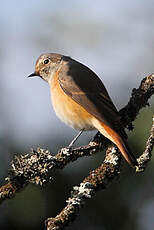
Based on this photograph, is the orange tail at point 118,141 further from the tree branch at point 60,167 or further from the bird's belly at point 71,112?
the bird's belly at point 71,112

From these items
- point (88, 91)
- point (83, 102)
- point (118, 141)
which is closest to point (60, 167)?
point (118, 141)

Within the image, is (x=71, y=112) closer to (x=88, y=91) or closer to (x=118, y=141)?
(x=88, y=91)

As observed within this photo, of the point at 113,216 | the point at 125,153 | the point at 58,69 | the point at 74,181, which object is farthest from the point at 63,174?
the point at 125,153

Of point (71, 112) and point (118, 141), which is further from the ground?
point (71, 112)

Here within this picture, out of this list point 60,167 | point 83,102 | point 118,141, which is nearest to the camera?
point 60,167

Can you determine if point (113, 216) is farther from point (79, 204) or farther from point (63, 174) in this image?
point (79, 204)

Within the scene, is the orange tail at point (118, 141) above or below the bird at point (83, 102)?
below

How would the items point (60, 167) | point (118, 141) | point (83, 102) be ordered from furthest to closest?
1. point (83, 102)
2. point (118, 141)
3. point (60, 167)

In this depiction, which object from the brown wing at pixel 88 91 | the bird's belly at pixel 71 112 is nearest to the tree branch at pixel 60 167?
the brown wing at pixel 88 91
